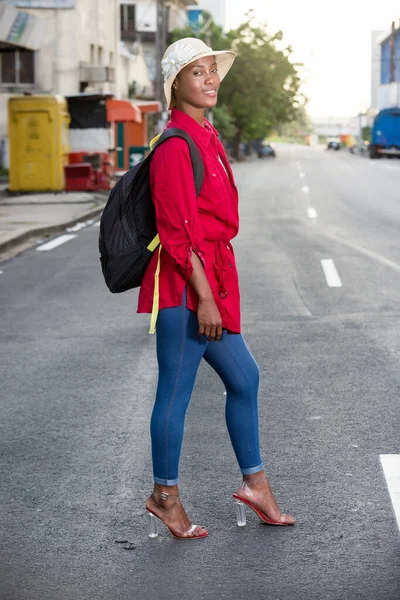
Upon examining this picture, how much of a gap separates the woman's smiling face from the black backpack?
0.84 feet

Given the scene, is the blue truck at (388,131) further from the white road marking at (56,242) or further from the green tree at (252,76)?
the white road marking at (56,242)

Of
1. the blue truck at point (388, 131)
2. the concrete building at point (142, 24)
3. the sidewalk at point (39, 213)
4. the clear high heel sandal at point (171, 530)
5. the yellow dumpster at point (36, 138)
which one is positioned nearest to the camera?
the clear high heel sandal at point (171, 530)

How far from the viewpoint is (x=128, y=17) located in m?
73.8

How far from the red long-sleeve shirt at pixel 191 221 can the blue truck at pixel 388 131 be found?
67.4 m

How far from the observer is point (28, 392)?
6.92 metres

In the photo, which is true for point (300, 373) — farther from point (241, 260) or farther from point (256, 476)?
point (241, 260)

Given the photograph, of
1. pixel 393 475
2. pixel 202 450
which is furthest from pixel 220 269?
pixel 202 450

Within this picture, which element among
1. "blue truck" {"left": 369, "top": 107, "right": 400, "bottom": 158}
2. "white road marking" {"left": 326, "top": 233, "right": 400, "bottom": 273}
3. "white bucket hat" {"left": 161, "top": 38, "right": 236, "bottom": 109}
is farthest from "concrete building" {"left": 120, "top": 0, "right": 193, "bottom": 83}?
"white bucket hat" {"left": 161, "top": 38, "right": 236, "bottom": 109}

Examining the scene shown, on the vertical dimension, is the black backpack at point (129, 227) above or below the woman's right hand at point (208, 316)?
above

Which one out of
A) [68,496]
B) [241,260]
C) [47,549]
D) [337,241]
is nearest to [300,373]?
[68,496]

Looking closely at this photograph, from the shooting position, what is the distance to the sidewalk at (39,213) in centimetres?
1691

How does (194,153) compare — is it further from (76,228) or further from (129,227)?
(76,228)

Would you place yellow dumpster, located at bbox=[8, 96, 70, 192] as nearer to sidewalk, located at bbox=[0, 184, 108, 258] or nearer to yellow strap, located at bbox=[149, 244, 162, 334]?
sidewalk, located at bbox=[0, 184, 108, 258]

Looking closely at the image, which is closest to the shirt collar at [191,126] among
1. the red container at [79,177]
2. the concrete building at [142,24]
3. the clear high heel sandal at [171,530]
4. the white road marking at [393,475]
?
the clear high heel sandal at [171,530]
